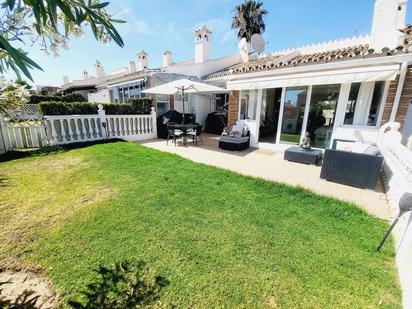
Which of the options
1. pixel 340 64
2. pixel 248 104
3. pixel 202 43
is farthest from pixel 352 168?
pixel 202 43

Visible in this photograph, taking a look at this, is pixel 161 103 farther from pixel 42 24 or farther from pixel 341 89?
pixel 42 24

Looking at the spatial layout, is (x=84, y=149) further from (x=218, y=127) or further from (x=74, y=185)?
(x=218, y=127)

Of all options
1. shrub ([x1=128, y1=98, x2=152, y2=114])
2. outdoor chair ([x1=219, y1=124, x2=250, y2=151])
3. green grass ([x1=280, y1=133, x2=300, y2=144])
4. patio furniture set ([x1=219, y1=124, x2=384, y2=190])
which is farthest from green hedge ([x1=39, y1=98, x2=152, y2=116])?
patio furniture set ([x1=219, y1=124, x2=384, y2=190])

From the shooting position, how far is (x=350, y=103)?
23.6 ft

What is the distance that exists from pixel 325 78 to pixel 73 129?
11028 mm

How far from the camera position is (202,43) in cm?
1446

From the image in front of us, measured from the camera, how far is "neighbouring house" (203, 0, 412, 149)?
6.05 metres

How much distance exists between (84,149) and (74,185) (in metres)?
4.05

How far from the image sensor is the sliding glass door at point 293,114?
8.29m

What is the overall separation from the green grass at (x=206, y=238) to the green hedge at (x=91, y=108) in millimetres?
4324

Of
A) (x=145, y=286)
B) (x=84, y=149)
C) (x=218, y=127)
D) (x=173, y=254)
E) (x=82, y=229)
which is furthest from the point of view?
(x=218, y=127)

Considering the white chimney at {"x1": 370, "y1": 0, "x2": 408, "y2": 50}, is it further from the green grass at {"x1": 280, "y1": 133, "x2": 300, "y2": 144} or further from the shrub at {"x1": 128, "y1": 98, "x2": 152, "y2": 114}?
the shrub at {"x1": 128, "y1": 98, "x2": 152, "y2": 114}

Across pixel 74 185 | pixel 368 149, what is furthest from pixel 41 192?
pixel 368 149

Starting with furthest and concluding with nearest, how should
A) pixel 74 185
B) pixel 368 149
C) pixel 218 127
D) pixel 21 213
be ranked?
pixel 218 127 → pixel 368 149 → pixel 74 185 → pixel 21 213
